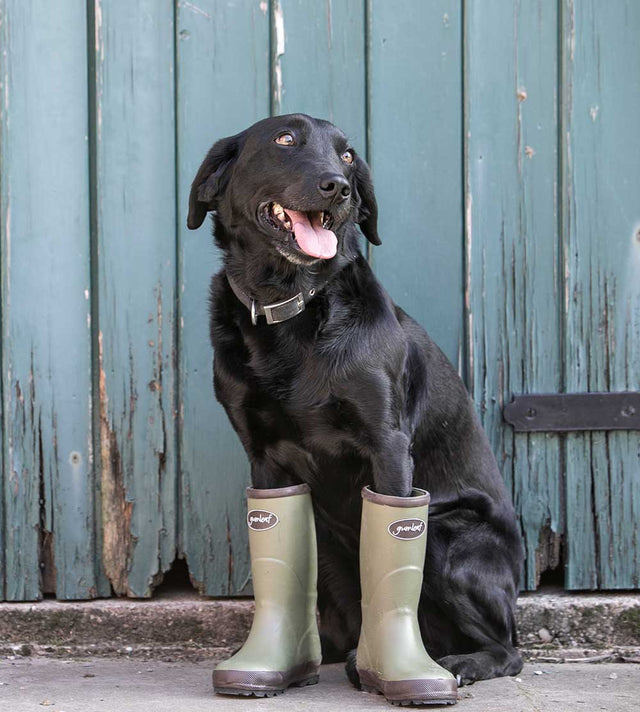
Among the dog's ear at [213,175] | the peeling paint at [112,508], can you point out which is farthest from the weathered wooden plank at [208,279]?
the dog's ear at [213,175]

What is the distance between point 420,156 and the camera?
126 inches

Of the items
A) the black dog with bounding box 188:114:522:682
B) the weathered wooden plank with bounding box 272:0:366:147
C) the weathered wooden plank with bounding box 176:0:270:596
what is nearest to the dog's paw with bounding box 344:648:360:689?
the black dog with bounding box 188:114:522:682

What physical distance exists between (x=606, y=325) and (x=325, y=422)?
1.09m

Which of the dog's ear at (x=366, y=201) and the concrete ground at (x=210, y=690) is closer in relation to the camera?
the concrete ground at (x=210, y=690)

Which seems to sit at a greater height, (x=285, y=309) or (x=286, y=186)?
(x=286, y=186)

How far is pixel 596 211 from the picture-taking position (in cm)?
319

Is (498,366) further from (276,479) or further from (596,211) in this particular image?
(276,479)

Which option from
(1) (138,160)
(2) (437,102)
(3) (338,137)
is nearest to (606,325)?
(2) (437,102)

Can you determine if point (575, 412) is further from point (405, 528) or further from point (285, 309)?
point (285, 309)

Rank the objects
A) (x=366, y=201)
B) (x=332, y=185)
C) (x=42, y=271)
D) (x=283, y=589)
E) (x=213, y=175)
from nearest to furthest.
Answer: (x=332, y=185), (x=283, y=589), (x=213, y=175), (x=366, y=201), (x=42, y=271)

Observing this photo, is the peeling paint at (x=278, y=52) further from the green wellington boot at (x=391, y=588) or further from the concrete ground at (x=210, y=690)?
the concrete ground at (x=210, y=690)

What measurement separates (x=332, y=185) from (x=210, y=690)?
1.33 m

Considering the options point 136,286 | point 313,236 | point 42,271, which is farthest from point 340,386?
point 42,271

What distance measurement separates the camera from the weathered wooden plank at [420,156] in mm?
3189
